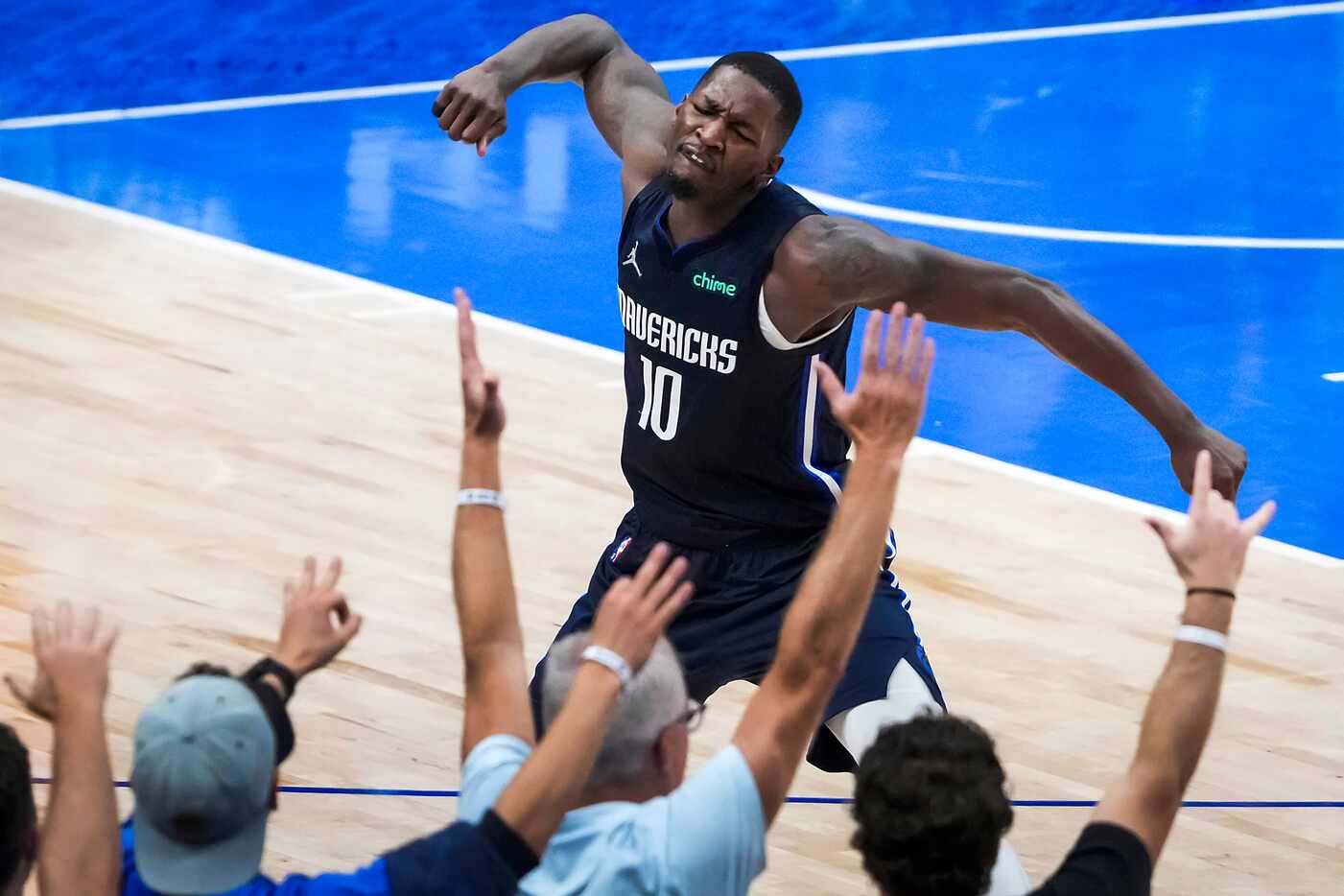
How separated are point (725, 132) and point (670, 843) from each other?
2310mm

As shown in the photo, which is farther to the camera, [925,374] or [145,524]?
[145,524]

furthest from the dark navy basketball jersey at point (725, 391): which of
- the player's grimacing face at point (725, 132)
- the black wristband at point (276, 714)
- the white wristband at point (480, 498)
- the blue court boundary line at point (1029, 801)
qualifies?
the black wristband at point (276, 714)

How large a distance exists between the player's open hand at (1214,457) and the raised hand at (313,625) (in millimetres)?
1820

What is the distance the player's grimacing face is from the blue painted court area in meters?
4.23

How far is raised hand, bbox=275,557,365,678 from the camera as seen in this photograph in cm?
363

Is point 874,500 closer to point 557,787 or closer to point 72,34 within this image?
point 557,787

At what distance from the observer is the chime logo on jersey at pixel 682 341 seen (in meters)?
4.98

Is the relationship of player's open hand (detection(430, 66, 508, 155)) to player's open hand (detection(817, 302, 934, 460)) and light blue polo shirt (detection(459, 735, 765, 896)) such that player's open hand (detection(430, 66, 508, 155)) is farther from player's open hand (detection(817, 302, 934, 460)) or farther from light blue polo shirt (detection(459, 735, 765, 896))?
light blue polo shirt (detection(459, 735, 765, 896))

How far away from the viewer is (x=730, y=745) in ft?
10.4

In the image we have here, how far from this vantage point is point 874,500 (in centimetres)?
335

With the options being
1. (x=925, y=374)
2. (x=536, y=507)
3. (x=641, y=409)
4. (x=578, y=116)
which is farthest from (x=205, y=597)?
(x=578, y=116)

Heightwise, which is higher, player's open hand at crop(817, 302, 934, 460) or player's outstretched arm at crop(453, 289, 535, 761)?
player's open hand at crop(817, 302, 934, 460)

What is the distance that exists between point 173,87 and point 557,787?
41.9 ft

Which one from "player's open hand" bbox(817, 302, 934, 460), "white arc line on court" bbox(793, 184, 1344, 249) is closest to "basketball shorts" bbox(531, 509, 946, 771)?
"player's open hand" bbox(817, 302, 934, 460)
